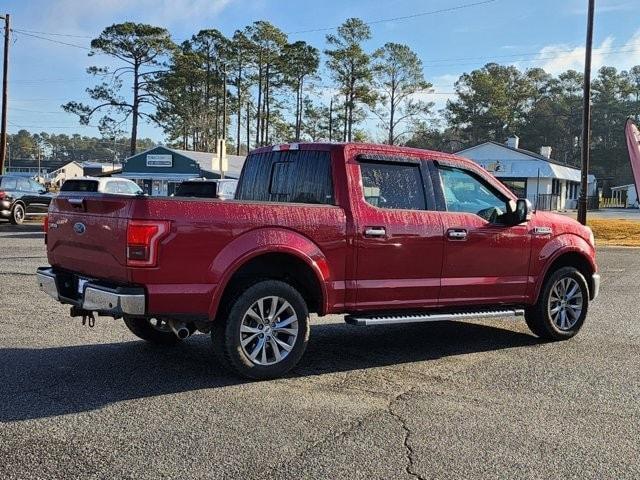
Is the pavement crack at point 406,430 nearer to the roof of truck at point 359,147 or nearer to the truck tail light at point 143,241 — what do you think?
the truck tail light at point 143,241

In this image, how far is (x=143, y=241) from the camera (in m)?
4.86

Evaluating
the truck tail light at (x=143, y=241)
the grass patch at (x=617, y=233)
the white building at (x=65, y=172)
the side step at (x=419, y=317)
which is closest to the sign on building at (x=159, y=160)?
the grass patch at (x=617, y=233)

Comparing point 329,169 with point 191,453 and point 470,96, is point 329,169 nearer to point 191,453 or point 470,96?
point 191,453

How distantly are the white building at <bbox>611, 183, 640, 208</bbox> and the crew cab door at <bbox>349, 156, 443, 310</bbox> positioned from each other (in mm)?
66381

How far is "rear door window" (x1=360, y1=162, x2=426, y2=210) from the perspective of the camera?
19.9 feet

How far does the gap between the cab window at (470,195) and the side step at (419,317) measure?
3.12 feet

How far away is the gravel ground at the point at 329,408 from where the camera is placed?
3801 mm

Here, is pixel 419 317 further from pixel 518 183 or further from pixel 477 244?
pixel 518 183

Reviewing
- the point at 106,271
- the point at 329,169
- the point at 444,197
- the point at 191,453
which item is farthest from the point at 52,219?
the point at 444,197

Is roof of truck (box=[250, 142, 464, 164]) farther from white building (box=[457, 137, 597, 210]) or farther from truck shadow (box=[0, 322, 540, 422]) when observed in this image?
white building (box=[457, 137, 597, 210])

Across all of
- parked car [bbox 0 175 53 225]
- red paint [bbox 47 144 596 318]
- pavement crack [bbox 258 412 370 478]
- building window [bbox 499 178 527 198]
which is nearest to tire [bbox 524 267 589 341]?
red paint [bbox 47 144 596 318]

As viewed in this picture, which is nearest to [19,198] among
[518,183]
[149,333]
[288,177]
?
[149,333]

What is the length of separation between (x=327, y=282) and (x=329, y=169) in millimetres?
1058

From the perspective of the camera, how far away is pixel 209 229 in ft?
16.6
